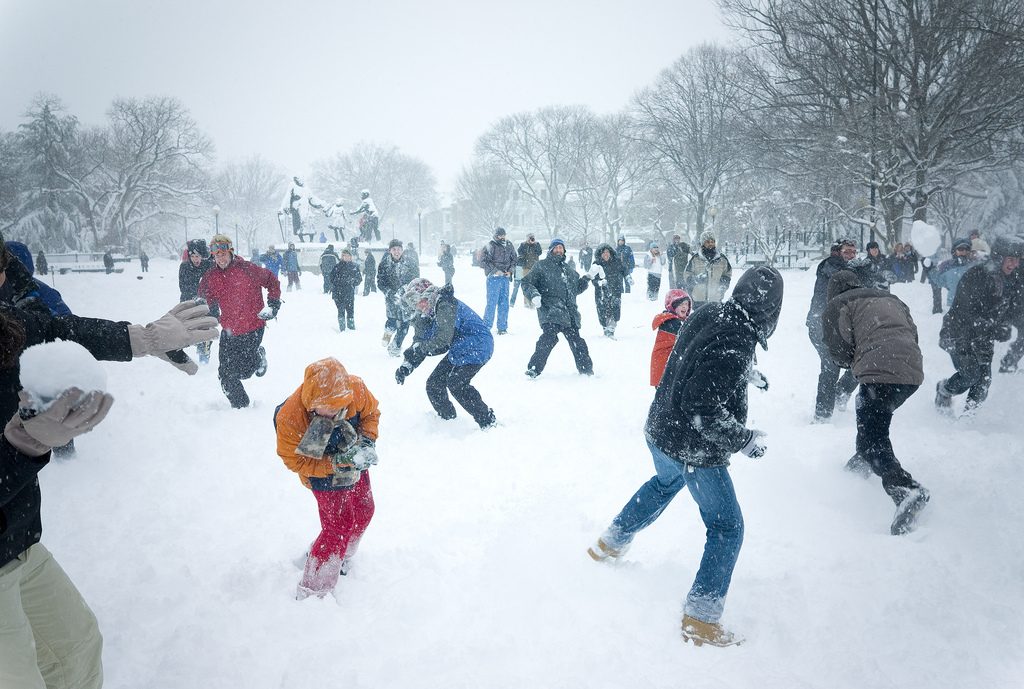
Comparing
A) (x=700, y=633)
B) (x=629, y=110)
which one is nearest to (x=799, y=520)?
(x=700, y=633)

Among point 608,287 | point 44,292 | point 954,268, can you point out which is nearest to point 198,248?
point 44,292

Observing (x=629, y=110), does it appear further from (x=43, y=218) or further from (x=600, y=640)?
(x=43, y=218)

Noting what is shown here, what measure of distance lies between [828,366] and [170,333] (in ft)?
19.0

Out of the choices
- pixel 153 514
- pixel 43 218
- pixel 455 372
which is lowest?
pixel 153 514

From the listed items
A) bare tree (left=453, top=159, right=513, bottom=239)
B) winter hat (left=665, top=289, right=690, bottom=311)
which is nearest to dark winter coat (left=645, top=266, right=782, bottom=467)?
winter hat (left=665, top=289, right=690, bottom=311)

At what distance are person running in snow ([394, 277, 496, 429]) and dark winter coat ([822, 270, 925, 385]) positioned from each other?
3058 mm

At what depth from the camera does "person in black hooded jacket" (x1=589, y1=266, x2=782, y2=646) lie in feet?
8.64

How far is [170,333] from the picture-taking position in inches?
84.2

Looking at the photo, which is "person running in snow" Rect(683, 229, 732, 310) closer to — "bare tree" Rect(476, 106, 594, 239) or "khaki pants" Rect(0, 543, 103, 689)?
"khaki pants" Rect(0, 543, 103, 689)

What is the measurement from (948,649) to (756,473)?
205 centimetres

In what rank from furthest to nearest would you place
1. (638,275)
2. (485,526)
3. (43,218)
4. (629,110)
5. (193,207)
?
(193,207)
(43,218)
(629,110)
(638,275)
(485,526)

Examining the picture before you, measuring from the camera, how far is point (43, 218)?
38.9 meters

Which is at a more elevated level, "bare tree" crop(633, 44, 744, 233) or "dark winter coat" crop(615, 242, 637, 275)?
"bare tree" crop(633, 44, 744, 233)

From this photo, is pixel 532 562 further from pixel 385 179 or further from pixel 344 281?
pixel 385 179
